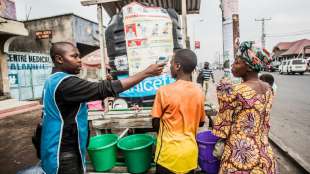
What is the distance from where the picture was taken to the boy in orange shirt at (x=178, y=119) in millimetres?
2045

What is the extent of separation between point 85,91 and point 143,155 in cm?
126

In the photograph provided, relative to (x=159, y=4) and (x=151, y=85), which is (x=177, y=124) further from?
(x=159, y=4)

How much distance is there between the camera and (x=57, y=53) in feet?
6.46

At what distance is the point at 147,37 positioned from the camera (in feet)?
10.7

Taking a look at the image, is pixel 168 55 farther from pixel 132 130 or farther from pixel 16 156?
pixel 16 156

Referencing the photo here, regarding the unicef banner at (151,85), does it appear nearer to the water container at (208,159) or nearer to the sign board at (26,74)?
the water container at (208,159)

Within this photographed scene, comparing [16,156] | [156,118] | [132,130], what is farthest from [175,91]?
[16,156]

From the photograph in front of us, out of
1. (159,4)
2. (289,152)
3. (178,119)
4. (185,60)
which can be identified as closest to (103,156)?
(178,119)

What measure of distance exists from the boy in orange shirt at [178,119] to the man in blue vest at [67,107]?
11.0 inches

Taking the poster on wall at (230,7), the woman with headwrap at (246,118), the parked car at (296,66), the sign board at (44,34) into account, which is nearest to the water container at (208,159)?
the woman with headwrap at (246,118)

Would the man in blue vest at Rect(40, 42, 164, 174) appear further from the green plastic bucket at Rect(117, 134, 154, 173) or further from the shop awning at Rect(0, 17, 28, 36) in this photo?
the shop awning at Rect(0, 17, 28, 36)

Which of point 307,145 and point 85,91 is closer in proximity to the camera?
point 85,91

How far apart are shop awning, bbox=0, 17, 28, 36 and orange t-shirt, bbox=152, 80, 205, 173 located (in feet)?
41.4

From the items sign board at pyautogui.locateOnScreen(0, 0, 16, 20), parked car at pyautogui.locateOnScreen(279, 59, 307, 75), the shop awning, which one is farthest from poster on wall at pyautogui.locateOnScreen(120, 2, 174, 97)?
parked car at pyautogui.locateOnScreen(279, 59, 307, 75)
